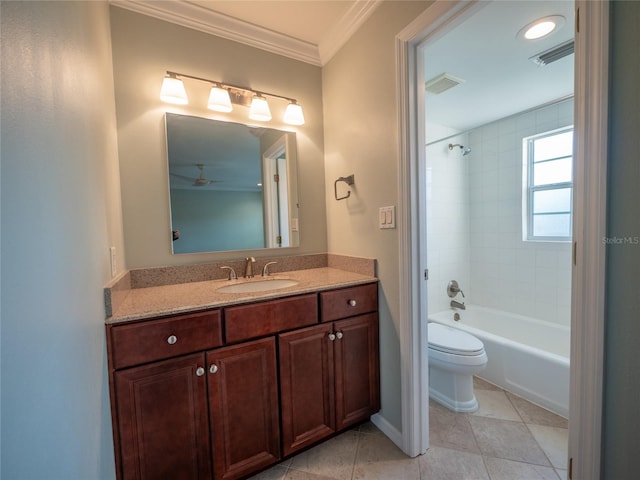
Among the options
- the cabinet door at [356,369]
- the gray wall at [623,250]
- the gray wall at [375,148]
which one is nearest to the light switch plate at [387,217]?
the gray wall at [375,148]

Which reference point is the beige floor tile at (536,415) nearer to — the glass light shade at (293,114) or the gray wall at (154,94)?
the gray wall at (154,94)

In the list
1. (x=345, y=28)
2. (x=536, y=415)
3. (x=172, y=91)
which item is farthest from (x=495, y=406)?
(x=172, y=91)

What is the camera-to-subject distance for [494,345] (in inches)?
84.1

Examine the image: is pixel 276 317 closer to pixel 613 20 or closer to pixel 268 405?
pixel 268 405

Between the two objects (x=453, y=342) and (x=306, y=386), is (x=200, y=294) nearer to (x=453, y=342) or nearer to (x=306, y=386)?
(x=306, y=386)

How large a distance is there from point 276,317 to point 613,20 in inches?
61.8

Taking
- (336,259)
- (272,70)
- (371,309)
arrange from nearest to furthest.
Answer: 1. (371,309)
2. (272,70)
3. (336,259)

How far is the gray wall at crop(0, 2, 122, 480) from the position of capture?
1.34ft

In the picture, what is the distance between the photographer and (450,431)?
5.32ft

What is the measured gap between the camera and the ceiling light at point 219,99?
5.38 ft

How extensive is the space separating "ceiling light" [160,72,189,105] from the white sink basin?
1.12 metres

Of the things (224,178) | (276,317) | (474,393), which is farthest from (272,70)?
(474,393)

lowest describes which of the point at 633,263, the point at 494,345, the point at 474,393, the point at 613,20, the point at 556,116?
the point at 474,393

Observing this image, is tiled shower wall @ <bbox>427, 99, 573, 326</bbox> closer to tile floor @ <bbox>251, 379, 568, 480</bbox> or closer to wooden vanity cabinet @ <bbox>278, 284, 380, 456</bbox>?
tile floor @ <bbox>251, 379, 568, 480</bbox>
